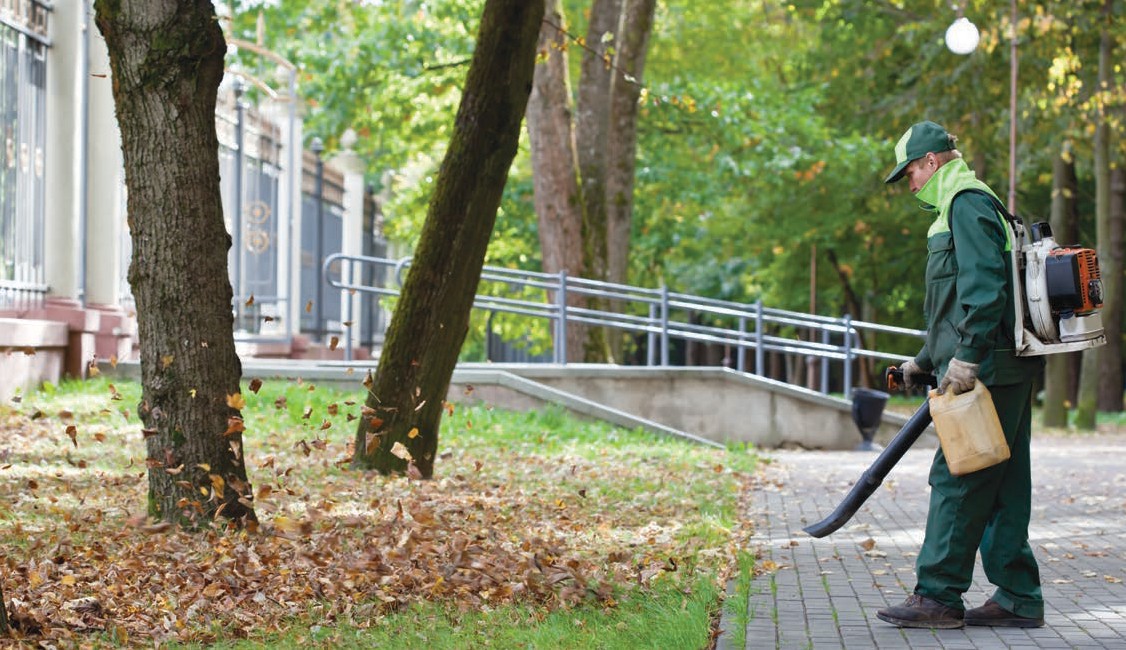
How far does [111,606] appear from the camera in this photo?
5.31m

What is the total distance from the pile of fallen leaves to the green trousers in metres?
1.33

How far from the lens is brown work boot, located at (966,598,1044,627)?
18.3ft

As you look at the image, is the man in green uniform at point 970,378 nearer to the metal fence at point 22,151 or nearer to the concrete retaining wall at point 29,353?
the concrete retaining wall at point 29,353

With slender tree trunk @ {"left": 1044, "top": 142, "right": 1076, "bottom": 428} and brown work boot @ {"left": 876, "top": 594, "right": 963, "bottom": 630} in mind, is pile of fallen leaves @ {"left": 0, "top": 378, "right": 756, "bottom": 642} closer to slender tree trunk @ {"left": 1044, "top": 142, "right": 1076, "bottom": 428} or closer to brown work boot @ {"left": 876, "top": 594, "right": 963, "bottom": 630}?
brown work boot @ {"left": 876, "top": 594, "right": 963, "bottom": 630}

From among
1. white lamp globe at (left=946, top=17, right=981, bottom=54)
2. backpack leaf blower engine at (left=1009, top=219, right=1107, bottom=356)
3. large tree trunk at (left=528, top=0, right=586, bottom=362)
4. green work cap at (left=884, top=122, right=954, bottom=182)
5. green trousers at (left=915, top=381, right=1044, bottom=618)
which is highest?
white lamp globe at (left=946, top=17, right=981, bottom=54)

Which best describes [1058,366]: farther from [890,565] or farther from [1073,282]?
[1073,282]

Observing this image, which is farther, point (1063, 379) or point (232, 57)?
point (232, 57)

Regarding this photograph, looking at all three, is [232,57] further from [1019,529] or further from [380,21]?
[1019,529]

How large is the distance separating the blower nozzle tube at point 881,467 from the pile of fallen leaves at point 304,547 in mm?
906

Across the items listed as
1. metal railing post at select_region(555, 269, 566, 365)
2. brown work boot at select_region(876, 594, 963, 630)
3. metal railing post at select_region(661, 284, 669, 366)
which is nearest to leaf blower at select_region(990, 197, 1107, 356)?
brown work boot at select_region(876, 594, 963, 630)

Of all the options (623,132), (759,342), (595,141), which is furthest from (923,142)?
(623,132)

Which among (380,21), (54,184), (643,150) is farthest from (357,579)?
(643,150)

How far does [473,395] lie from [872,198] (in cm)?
1620

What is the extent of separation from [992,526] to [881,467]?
1.59 feet
